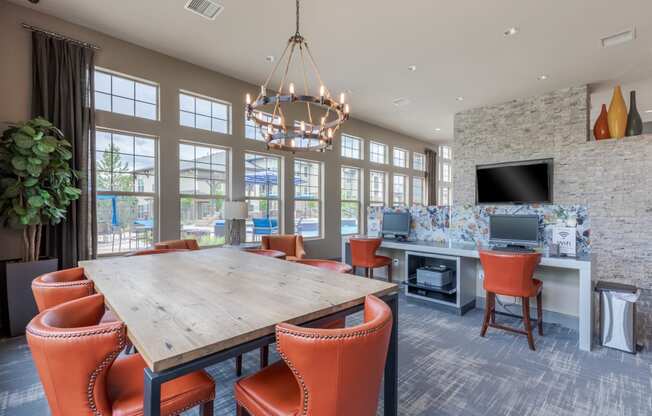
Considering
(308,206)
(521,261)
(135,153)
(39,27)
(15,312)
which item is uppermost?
(39,27)

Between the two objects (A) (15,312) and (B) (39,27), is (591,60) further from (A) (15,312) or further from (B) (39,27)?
(A) (15,312)

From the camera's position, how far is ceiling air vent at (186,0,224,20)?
10.9ft

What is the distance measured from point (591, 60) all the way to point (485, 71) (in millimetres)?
1406

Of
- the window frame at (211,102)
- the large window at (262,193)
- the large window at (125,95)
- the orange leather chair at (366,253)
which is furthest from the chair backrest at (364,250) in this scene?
the large window at (125,95)

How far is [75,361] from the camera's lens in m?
1.06

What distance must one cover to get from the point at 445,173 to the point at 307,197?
21.3 ft

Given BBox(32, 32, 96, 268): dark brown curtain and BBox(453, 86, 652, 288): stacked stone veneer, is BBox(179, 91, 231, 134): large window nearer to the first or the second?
BBox(32, 32, 96, 268): dark brown curtain

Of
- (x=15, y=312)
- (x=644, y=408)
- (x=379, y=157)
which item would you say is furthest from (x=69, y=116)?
(x=379, y=157)

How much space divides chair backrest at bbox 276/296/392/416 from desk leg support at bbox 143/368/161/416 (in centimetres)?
38

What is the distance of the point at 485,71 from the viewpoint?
4.99m

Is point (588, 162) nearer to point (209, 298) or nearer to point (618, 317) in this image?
point (618, 317)

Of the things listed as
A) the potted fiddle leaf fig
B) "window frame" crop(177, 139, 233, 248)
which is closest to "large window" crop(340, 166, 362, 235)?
"window frame" crop(177, 139, 233, 248)

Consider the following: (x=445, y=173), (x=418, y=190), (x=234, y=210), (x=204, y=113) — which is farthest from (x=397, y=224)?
(x=445, y=173)

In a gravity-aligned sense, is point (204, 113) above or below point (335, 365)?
above
